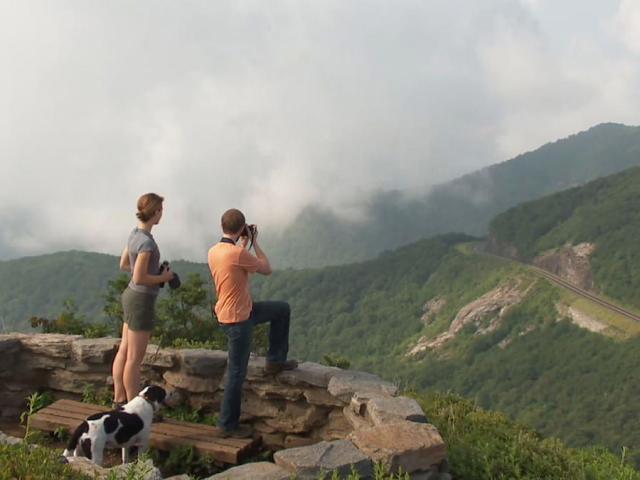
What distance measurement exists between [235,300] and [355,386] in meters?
1.70

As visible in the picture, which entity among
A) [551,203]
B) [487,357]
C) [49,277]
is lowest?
[487,357]

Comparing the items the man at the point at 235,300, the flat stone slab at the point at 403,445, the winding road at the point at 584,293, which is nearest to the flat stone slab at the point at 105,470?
the flat stone slab at the point at 403,445

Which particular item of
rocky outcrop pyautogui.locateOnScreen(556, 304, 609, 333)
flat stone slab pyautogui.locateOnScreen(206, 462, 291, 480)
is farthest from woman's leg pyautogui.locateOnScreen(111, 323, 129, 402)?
rocky outcrop pyautogui.locateOnScreen(556, 304, 609, 333)

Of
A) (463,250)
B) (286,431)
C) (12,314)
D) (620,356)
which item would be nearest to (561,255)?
(463,250)

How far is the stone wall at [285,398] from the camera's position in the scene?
4566 millimetres

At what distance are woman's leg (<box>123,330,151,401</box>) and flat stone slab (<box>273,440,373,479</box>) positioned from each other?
2.27m

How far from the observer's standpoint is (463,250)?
168m

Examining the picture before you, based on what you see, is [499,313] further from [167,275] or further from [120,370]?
[167,275]

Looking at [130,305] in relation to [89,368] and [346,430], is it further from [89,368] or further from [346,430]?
[346,430]

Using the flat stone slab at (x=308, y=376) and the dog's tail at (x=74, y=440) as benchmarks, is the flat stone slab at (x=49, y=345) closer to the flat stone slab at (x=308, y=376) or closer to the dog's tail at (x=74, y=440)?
the dog's tail at (x=74, y=440)

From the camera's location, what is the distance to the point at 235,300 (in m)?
5.82

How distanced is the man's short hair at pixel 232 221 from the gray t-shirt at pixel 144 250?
2.57 feet

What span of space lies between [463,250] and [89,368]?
166881 millimetres

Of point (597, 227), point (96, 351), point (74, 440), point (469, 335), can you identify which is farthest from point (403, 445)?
point (597, 227)
